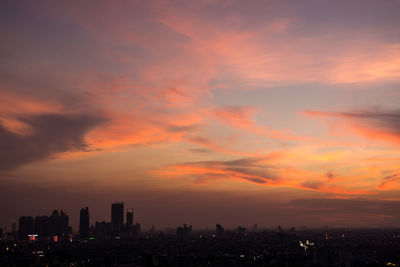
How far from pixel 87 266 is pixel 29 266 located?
11398mm

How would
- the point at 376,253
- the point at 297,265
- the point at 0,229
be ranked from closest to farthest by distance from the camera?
1. the point at 297,265
2. the point at 376,253
3. the point at 0,229

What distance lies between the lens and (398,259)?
302ft

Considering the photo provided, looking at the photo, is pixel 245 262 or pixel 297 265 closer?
pixel 297 265

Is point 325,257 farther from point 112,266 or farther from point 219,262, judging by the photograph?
point 112,266

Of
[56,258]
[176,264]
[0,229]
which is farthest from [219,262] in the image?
[0,229]

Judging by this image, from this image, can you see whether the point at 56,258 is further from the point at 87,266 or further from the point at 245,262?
the point at 245,262

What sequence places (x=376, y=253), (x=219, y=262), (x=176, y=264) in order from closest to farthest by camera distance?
1. (x=176, y=264)
2. (x=219, y=262)
3. (x=376, y=253)

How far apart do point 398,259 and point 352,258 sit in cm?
1476

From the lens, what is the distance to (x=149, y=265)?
272 ft

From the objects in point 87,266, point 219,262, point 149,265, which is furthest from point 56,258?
point 219,262

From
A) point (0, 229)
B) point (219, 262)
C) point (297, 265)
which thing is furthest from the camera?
point (0, 229)

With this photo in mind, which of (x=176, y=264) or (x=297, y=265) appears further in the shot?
(x=176, y=264)

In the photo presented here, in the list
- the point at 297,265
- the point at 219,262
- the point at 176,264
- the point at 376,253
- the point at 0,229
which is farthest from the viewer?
the point at 0,229

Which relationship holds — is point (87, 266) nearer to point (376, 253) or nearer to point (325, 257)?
point (325, 257)
